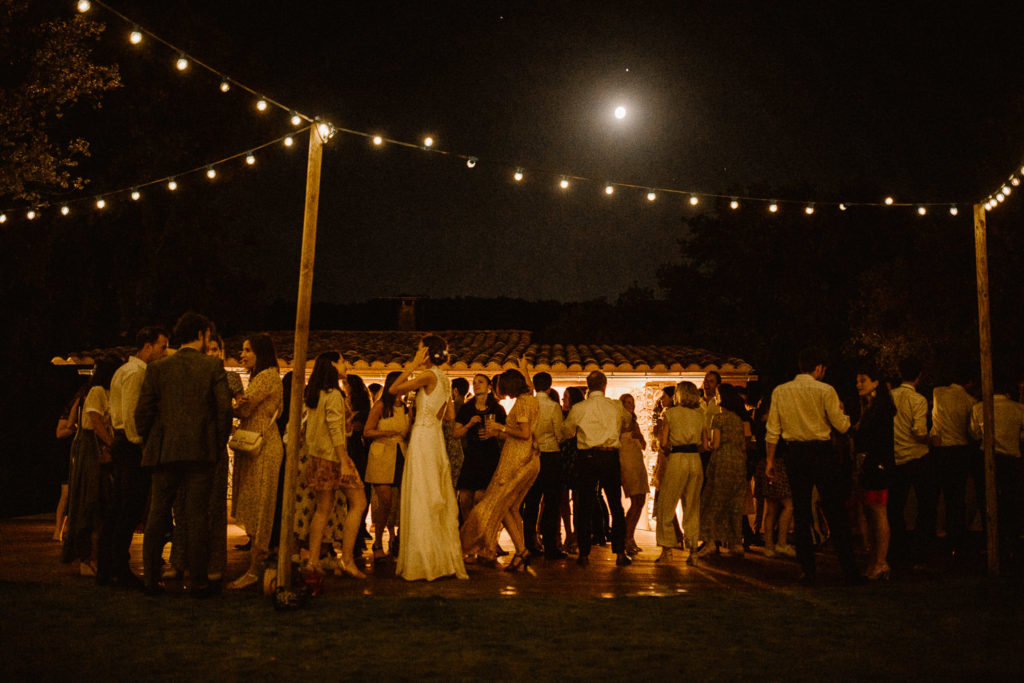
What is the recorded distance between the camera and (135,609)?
215 inches

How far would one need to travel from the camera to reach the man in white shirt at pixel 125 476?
6.19m

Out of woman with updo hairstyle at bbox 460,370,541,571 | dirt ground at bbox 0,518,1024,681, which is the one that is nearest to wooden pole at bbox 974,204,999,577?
dirt ground at bbox 0,518,1024,681

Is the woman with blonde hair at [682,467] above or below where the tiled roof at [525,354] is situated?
below

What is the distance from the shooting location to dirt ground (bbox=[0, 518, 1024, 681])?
428cm

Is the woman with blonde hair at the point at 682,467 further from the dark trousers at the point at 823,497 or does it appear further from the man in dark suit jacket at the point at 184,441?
the man in dark suit jacket at the point at 184,441

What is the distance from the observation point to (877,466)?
7250 mm

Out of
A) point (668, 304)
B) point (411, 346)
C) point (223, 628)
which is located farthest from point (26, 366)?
point (668, 304)

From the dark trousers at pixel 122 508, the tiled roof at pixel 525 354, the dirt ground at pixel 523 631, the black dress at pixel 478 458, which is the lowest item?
the dirt ground at pixel 523 631

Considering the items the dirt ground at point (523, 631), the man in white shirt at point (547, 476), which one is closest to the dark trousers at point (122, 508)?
the dirt ground at point (523, 631)

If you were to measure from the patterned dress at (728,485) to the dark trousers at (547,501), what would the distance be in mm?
1600

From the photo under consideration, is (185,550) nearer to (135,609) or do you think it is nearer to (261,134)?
(135,609)

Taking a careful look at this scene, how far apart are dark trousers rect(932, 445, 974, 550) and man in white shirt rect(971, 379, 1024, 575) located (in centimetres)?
24

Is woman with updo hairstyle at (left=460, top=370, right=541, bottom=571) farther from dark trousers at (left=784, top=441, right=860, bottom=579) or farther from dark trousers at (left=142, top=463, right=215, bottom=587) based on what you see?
dark trousers at (left=142, top=463, right=215, bottom=587)

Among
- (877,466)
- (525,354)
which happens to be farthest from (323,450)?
(525,354)
